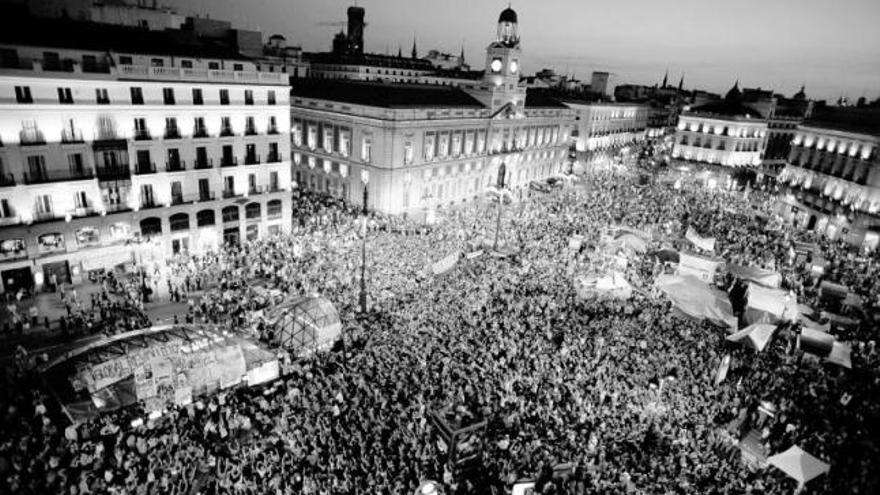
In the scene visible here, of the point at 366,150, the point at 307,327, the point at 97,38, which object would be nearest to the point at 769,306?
the point at 307,327

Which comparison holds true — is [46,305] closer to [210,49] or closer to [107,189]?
[107,189]

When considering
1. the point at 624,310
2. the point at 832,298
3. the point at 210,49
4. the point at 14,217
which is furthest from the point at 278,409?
the point at 832,298

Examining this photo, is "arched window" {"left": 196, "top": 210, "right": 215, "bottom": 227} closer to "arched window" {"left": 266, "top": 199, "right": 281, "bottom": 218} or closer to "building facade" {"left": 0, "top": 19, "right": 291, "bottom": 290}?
"building facade" {"left": 0, "top": 19, "right": 291, "bottom": 290}

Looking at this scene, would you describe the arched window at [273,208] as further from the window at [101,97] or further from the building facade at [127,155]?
the window at [101,97]

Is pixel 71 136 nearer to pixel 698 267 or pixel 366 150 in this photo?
pixel 366 150

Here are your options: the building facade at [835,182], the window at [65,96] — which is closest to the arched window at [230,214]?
the window at [65,96]

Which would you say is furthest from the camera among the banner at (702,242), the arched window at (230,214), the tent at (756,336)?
the banner at (702,242)
